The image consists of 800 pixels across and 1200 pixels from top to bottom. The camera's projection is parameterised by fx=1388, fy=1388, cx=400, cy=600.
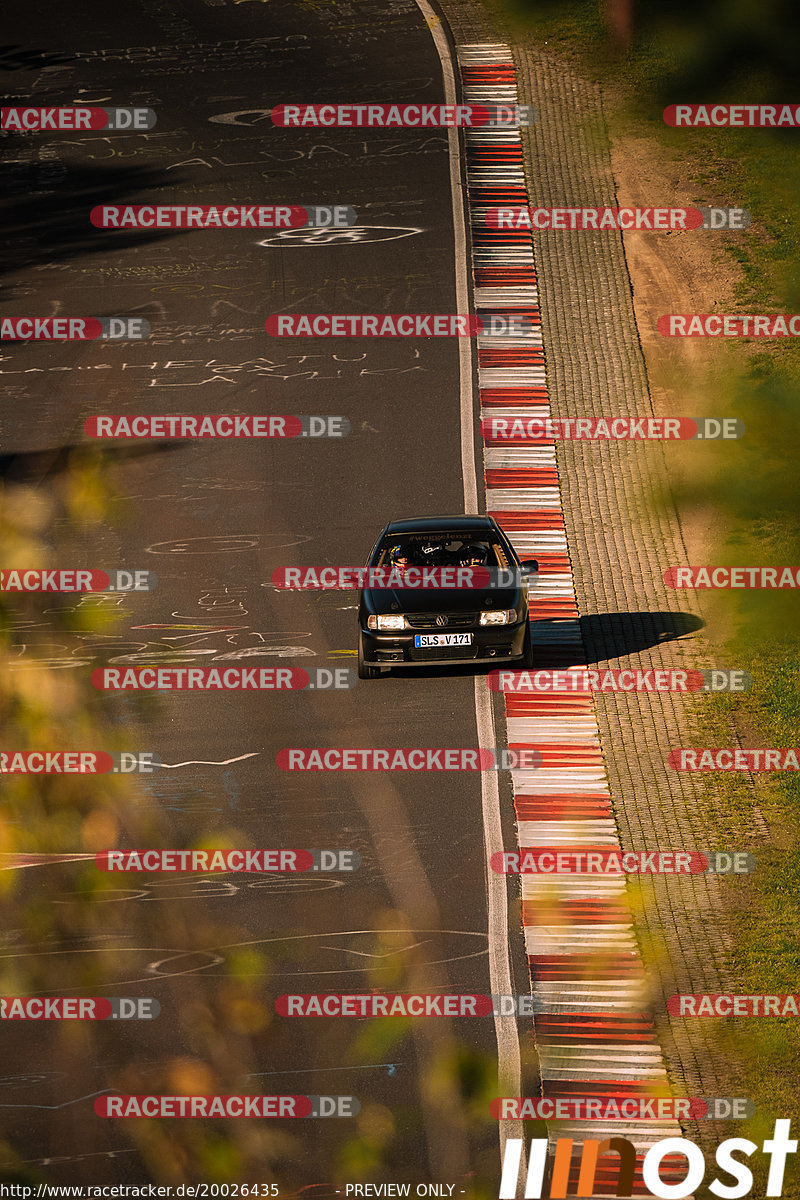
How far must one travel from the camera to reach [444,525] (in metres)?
15.5

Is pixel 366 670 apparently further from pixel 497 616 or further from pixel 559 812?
pixel 559 812

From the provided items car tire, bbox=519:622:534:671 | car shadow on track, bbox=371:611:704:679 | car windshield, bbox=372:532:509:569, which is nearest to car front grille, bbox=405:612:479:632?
car tire, bbox=519:622:534:671

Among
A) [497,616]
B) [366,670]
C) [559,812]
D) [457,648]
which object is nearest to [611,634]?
[497,616]

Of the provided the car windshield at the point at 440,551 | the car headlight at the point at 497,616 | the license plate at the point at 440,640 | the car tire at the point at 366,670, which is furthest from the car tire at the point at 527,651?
the car tire at the point at 366,670

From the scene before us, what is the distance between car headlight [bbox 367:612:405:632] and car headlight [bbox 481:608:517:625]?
2.72 ft

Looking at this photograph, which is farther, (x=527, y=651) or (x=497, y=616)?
(x=527, y=651)

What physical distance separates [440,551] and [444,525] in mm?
443

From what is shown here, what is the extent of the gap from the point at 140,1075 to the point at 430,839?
3.74 m

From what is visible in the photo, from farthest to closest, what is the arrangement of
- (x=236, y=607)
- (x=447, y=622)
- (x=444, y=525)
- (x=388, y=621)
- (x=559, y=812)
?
(x=236, y=607), (x=444, y=525), (x=388, y=621), (x=447, y=622), (x=559, y=812)

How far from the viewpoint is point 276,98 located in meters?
31.3

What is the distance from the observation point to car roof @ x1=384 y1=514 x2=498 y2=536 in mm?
15422

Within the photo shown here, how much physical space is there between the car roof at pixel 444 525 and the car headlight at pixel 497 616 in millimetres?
1656

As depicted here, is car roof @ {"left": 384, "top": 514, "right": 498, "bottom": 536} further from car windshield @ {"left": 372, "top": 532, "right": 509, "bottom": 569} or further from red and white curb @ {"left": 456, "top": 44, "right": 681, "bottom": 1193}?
red and white curb @ {"left": 456, "top": 44, "right": 681, "bottom": 1193}

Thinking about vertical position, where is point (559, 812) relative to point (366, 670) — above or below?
below
